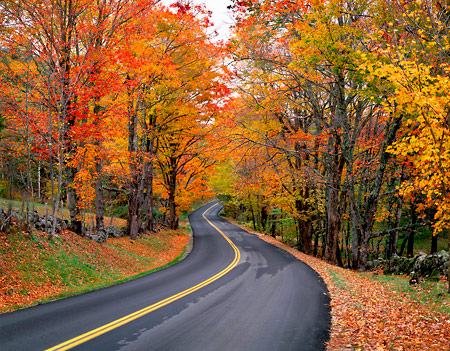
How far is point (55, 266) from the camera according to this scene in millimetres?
10812

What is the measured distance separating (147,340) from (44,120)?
418 inches

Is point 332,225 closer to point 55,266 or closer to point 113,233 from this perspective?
point 113,233

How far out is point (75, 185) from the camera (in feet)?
43.3

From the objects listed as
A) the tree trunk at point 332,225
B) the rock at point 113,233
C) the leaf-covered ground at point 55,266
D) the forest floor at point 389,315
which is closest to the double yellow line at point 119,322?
the leaf-covered ground at point 55,266

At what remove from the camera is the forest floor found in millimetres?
5797

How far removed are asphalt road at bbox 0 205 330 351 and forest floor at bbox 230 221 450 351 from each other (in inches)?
16.3

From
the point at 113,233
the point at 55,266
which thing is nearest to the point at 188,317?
the point at 55,266

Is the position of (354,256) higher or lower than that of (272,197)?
lower

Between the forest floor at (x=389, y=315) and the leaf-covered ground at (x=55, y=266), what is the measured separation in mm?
7609

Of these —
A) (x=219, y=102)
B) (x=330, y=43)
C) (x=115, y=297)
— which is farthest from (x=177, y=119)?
(x=115, y=297)

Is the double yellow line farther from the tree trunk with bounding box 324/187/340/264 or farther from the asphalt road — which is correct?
the tree trunk with bounding box 324/187/340/264

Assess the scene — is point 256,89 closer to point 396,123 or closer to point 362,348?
point 396,123

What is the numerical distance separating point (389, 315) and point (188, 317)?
4.96 meters

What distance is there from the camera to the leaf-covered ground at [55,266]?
8.73m
